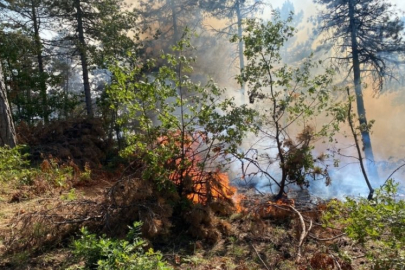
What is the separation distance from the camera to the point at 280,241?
5.12 metres

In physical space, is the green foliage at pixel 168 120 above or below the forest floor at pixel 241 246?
above

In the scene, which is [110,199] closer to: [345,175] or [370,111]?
[345,175]

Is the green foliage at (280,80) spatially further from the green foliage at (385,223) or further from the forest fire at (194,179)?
the green foliage at (385,223)

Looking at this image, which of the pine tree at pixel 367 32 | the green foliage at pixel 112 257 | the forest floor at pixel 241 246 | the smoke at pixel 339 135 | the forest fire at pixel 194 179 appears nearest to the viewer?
the green foliage at pixel 112 257

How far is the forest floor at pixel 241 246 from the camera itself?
12.7 ft

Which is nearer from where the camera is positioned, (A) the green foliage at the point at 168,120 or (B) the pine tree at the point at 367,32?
(A) the green foliage at the point at 168,120

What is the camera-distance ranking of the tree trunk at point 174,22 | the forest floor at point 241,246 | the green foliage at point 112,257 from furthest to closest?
the tree trunk at point 174,22 → the forest floor at point 241,246 → the green foliage at point 112,257

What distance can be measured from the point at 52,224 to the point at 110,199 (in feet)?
2.93

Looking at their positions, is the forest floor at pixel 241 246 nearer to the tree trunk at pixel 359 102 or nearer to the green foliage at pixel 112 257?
the green foliage at pixel 112 257

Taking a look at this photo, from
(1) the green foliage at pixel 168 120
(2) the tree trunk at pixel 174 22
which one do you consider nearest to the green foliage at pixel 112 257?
(1) the green foliage at pixel 168 120

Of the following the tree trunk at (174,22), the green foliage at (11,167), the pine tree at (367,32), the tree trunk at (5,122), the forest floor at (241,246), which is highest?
the tree trunk at (174,22)

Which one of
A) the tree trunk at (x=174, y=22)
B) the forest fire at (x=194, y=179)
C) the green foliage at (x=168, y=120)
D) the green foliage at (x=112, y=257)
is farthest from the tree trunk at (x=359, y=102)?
the green foliage at (x=112, y=257)

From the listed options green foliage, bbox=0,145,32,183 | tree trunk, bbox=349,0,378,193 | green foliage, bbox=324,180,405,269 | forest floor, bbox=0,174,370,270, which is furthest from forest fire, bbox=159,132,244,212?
tree trunk, bbox=349,0,378,193

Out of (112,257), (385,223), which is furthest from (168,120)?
(385,223)
